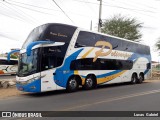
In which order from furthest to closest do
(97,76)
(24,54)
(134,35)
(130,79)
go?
(134,35)
(130,79)
(97,76)
(24,54)

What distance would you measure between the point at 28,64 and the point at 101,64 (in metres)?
5.88

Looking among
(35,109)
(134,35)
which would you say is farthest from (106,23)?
(35,109)

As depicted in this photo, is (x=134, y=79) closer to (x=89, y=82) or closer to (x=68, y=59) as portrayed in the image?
(x=89, y=82)

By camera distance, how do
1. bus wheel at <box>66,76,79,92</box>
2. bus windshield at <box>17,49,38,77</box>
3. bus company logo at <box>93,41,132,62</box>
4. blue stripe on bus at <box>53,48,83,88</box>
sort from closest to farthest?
1. bus windshield at <box>17,49,38,77</box>
2. blue stripe on bus at <box>53,48,83,88</box>
3. bus wheel at <box>66,76,79,92</box>
4. bus company logo at <box>93,41,132,62</box>

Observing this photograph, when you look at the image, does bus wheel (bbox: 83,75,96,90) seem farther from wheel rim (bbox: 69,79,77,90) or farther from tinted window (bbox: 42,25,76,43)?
tinted window (bbox: 42,25,76,43)

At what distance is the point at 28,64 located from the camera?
43.1 feet

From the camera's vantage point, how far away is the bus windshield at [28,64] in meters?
12.8

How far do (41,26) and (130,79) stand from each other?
1032cm

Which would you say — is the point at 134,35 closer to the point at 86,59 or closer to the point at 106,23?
the point at 106,23

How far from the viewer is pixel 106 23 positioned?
42.2 meters

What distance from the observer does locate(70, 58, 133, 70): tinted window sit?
15.2 meters

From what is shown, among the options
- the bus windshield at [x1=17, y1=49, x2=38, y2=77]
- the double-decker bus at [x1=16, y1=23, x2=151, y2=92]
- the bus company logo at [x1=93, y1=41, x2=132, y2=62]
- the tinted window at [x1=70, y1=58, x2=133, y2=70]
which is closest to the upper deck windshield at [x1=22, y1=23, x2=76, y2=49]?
the double-decker bus at [x1=16, y1=23, x2=151, y2=92]

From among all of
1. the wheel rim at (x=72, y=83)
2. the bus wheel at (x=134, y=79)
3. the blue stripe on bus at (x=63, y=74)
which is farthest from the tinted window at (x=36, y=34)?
the bus wheel at (x=134, y=79)

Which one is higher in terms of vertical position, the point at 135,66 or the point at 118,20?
the point at 118,20
